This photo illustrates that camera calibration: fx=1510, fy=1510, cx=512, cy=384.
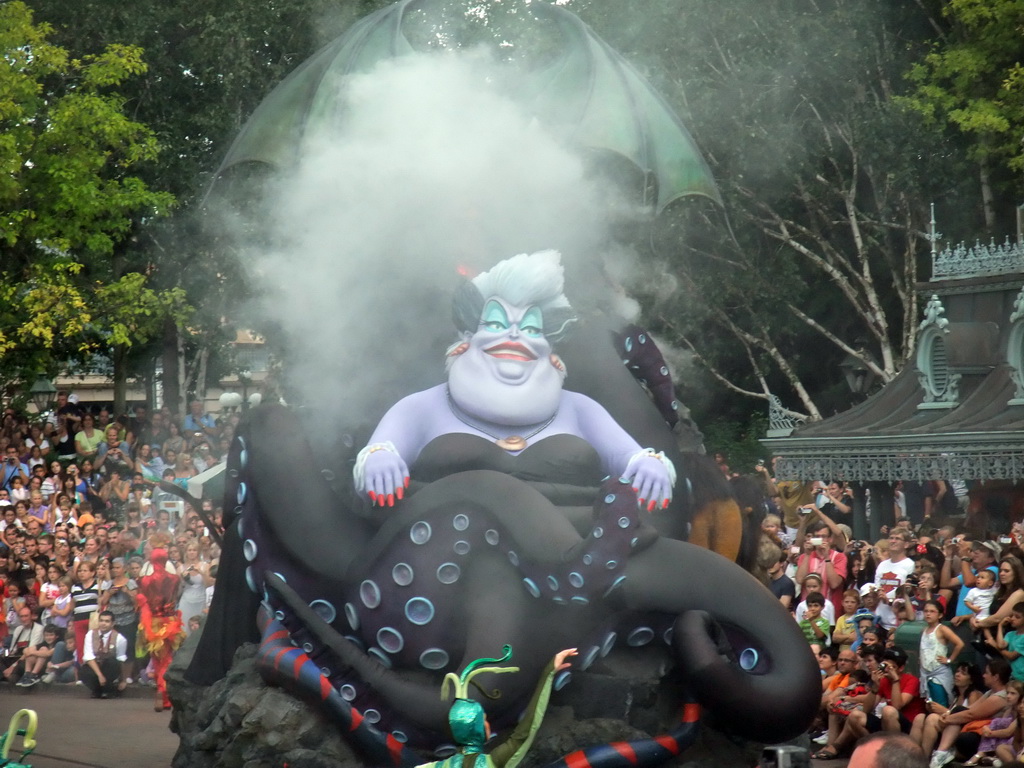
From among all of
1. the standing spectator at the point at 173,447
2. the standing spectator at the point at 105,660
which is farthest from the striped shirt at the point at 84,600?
the standing spectator at the point at 173,447

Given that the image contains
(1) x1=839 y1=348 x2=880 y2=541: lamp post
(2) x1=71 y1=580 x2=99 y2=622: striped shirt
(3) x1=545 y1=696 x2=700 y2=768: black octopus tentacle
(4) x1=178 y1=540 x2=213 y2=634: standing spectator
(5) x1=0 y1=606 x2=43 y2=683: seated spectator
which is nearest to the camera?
(3) x1=545 y1=696 x2=700 y2=768: black octopus tentacle

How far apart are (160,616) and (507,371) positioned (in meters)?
5.98

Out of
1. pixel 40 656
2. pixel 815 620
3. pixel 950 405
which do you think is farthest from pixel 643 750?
pixel 950 405

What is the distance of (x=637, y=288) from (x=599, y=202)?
576mm

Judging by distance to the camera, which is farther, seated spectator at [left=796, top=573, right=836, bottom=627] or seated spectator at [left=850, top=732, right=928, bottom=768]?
seated spectator at [left=796, top=573, right=836, bottom=627]

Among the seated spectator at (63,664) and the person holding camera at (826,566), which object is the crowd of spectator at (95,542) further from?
the person holding camera at (826,566)

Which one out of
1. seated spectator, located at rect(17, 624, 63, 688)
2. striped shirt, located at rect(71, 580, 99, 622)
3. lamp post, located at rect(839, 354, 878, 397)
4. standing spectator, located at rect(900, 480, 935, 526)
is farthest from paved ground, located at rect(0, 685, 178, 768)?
lamp post, located at rect(839, 354, 878, 397)

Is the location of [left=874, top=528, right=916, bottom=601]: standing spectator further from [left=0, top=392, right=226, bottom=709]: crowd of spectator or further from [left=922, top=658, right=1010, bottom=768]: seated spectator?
[left=0, top=392, right=226, bottom=709]: crowd of spectator

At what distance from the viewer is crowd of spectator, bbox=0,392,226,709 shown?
40.3 ft

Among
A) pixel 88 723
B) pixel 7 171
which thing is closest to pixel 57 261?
pixel 7 171

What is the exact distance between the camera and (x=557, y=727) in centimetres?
622

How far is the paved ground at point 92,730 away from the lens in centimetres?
877

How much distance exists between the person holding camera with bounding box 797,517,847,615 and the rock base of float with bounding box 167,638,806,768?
13.0 ft

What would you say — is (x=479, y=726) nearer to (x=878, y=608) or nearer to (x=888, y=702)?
(x=888, y=702)
